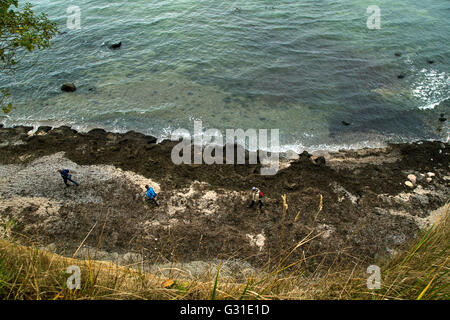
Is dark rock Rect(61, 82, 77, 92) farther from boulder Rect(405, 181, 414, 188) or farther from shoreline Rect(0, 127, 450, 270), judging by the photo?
boulder Rect(405, 181, 414, 188)

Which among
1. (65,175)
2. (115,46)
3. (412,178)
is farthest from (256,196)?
(115,46)

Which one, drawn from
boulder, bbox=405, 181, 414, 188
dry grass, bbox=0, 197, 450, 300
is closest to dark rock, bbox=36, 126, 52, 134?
dry grass, bbox=0, 197, 450, 300

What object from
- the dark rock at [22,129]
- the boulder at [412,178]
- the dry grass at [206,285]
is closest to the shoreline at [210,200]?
the boulder at [412,178]

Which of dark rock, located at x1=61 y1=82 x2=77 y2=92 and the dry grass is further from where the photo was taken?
dark rock, located at x1=61 y1=82 x2=77 y2=92
